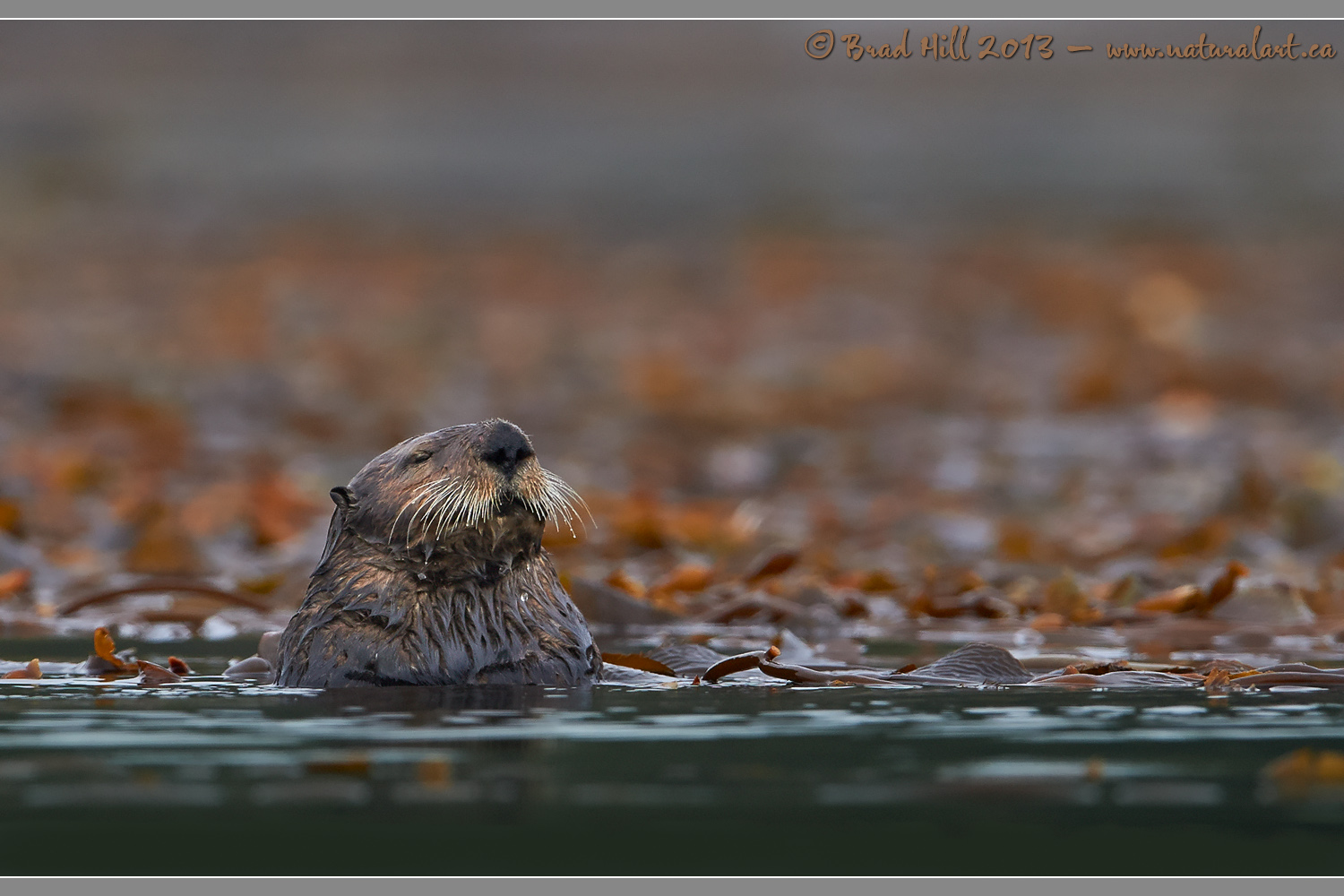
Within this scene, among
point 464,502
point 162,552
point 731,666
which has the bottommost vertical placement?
point 731,666

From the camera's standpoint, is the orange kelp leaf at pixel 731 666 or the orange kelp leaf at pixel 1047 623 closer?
the orange kelp leaf at pixel 731 666

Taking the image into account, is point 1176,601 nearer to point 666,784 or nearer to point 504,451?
point 504,451

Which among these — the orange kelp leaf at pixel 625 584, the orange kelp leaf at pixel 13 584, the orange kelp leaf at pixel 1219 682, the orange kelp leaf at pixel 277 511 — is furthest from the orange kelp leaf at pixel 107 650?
the orange kelp leaf at pixel 277 511

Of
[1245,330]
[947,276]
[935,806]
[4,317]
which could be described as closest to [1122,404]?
[1245,330]

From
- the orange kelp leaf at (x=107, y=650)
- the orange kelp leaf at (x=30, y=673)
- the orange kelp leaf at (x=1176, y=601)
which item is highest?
the orange kelp leaf at (x=1176, y=601)

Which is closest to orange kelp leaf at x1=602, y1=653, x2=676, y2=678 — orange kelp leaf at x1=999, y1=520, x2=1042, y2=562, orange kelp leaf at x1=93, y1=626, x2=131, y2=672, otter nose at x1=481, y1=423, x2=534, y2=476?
otter nose at x1=481, y1=423, x2=534, y2=476

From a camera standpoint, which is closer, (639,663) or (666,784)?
(666,784)

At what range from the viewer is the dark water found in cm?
279

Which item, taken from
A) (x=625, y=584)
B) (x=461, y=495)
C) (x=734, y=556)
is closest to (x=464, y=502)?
(x=461, y=495)

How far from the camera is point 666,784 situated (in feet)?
10.8

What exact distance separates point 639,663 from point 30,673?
5.44 feet

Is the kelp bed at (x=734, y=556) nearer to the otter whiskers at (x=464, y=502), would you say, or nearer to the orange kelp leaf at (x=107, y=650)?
the orange kelp leaf at (x=107, y=650)

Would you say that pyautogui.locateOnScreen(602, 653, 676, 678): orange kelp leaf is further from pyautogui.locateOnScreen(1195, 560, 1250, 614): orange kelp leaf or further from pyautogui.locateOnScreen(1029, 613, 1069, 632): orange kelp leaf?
pyautogui.locateOnScreen(1195, 560, 1250, 614): orange kelp leaf

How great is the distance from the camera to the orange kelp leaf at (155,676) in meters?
4.91
